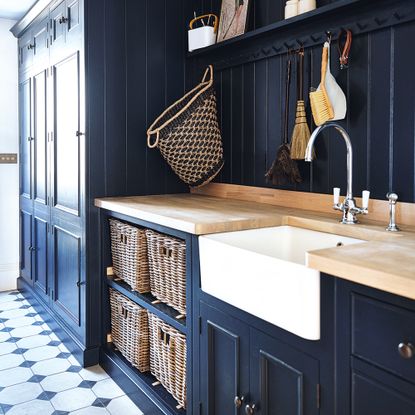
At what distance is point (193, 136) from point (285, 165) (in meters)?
0.59

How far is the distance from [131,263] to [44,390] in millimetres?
777

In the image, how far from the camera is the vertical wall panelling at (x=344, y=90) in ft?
6.04

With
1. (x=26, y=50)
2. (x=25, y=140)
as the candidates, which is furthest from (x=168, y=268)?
(x=26, y=50)

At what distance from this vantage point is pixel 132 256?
242 centimetres

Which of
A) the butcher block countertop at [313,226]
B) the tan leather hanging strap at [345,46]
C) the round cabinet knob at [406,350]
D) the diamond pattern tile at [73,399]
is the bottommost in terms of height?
the diamond pattern tile at [73,399]

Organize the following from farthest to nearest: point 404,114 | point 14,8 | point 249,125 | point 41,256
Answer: point 14,8 → point 41,256 → point 249,125 → point 404,114

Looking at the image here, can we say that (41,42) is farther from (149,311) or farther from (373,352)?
(373,352)

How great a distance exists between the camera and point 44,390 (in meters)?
2.43

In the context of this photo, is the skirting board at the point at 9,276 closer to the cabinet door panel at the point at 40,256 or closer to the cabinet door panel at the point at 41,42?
the cabinet door panel at the point at 40,256

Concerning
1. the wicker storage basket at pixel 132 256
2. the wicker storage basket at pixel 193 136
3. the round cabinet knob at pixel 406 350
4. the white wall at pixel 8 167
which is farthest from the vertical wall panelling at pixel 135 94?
the round cabinet knob at pixel 406 350

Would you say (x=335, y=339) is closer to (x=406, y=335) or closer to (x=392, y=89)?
(x=406, y=335)

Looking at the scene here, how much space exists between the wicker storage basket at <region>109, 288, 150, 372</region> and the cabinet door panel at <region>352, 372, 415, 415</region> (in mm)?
1342

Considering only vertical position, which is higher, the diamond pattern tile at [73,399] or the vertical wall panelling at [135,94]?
the vertical wall panelling at [135,94]

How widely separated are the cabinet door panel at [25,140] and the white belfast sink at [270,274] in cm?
241
